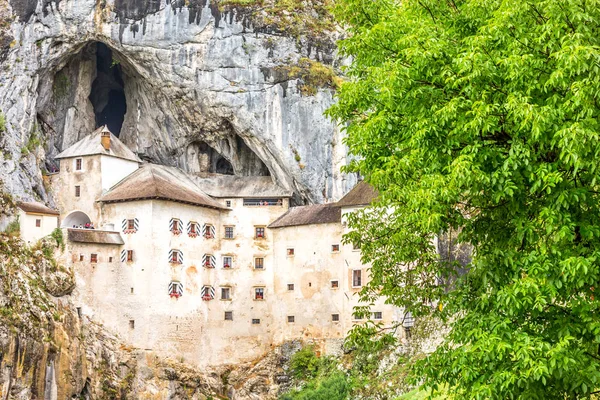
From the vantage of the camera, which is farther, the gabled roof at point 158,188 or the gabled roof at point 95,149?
the gabled roof at point 95,149

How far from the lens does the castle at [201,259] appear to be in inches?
2331

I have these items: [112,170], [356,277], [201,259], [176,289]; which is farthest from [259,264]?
[112,170]

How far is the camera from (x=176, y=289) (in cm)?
6081

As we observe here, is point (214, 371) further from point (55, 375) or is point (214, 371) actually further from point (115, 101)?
point (115, 101)

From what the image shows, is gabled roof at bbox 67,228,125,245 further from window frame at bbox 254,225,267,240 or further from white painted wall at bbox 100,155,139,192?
window frame at bbox 254,225,267,240

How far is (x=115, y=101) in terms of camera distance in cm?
7525

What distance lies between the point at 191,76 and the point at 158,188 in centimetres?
1014

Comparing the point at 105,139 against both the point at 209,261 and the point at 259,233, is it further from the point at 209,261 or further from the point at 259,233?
the point at 259,233

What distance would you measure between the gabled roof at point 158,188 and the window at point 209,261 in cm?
386

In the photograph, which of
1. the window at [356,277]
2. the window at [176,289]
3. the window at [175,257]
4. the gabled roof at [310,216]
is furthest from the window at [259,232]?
the window at [356,277]

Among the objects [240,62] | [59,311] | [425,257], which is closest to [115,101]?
[240,62]

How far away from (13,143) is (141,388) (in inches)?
799

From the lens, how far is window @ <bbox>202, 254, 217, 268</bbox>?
208ft

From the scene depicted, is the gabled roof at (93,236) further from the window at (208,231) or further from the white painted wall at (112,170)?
the window at (208,231)
